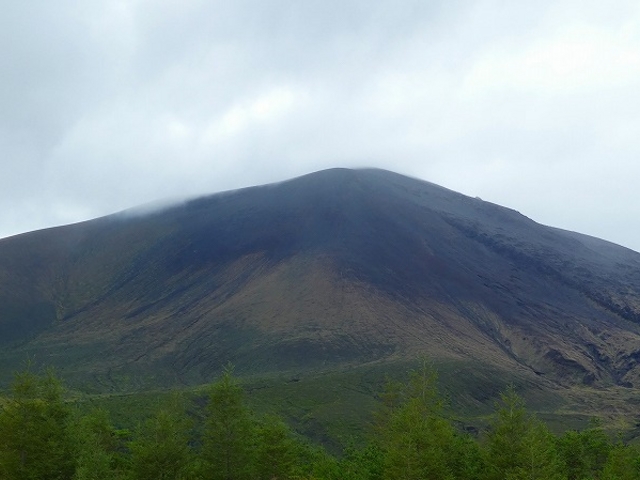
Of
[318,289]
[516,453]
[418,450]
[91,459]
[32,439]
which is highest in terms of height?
[318,289]

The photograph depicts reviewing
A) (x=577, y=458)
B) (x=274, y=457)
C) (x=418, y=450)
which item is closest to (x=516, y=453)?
(x=418, y=450)

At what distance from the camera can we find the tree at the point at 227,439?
33.6 metres

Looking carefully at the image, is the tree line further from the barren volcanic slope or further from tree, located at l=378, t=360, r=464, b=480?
the barren volcanic slope

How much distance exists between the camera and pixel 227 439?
1335 inches

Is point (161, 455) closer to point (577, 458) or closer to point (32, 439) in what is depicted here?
point (32, 439)

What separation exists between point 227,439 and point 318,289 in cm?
10031

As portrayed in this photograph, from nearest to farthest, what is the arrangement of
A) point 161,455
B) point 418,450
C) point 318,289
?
point 161,455
point 418,450
point 318,289

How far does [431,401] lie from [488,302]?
89420 mm

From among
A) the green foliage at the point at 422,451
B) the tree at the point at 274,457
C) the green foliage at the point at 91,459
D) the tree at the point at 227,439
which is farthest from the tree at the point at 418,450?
the green foliage at the point at 91,459

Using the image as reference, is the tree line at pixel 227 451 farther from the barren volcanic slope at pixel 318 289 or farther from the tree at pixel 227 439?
the barren volcanic slope at pixel 318 289

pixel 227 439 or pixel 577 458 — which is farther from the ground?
pixel 227 439

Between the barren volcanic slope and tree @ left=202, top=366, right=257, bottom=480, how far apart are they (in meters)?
72.5

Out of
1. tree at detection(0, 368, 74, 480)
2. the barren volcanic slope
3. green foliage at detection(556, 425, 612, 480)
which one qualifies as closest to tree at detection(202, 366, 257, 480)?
tree at detection(0, 368, 74, 480)

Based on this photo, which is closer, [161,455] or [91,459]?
[91,459]
